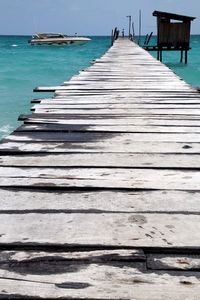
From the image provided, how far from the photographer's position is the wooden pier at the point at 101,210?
1386mm

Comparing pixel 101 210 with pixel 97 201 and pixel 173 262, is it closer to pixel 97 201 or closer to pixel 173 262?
pixel 97 201

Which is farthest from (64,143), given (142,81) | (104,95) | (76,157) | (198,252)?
(142,81)

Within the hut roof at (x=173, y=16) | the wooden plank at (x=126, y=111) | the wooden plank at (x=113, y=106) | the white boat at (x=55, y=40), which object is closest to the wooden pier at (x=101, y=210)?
the wooden plank at (x=126, y=111)

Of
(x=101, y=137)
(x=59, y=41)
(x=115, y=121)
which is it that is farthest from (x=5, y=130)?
(x=59, y=41)

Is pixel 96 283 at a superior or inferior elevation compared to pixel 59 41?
superior

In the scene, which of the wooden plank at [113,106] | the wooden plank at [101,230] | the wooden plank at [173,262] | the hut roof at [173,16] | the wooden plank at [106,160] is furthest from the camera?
the hut roof at [173,16]

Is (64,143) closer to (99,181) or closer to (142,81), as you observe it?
(99,181)

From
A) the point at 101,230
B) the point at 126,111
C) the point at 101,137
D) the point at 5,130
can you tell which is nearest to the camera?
the point at 101,230

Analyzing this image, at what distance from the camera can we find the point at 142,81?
7180 mm

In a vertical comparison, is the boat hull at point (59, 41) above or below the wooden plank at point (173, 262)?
below

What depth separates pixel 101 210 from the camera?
74.8 inches

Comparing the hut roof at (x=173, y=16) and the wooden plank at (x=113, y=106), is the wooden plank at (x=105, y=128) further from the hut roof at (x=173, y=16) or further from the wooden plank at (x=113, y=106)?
the hut roof at (x=173, y=16)

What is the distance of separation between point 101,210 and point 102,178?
417 mm

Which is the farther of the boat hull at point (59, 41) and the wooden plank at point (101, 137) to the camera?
the boat hull at point (59, 41)
